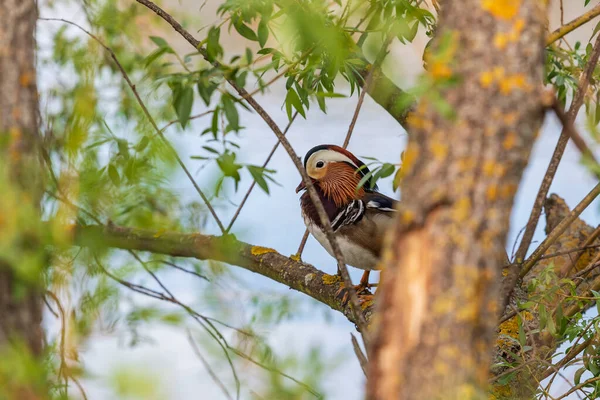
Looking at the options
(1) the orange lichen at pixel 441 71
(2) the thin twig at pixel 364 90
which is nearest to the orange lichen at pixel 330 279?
(2) the thin twig at pixel 364 90

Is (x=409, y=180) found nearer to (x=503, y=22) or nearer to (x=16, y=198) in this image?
(x=503, y=22)

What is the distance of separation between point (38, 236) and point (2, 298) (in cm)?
8

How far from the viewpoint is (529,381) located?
1.52 m

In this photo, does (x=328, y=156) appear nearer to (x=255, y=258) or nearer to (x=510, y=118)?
(x=255, y=258)

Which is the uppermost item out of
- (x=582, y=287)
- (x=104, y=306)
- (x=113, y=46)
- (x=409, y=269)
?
(x=113, y=46)

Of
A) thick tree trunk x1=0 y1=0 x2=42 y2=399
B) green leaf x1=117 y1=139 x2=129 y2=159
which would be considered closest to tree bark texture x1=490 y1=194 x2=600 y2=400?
green leaf x1=117 y1=139 x2=129 y2=159

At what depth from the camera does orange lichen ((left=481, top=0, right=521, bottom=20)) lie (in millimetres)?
713

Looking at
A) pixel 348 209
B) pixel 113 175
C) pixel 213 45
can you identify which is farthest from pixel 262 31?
pixel 348 209

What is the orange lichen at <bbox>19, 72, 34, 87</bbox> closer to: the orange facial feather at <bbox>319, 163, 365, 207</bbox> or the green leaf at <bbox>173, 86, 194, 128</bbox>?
the green leaf at <bbox>173, 86, 194, 128</bbox>

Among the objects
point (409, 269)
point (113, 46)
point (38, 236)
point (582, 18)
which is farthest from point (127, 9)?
point (409, 269)

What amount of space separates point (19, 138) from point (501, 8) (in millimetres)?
547

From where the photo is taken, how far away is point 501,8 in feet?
2.34

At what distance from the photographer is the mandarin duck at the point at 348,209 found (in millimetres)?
1755

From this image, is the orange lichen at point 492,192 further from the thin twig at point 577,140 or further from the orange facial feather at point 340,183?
the orange facial feather at point 340,183
